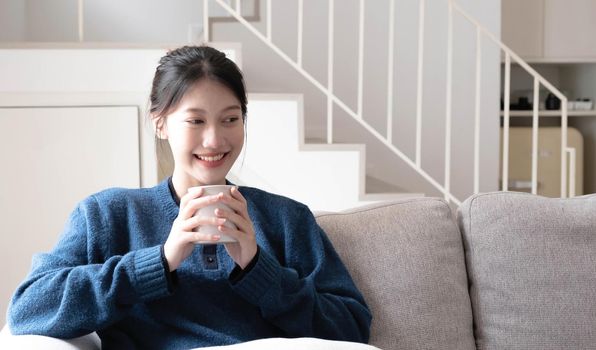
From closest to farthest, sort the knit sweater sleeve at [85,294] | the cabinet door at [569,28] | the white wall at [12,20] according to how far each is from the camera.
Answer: the knit sweater sleeve at [85,294], the white wall at [12,20], the cabinet door at [569,28]

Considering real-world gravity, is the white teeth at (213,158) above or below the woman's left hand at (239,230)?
above

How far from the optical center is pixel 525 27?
18.3 feet

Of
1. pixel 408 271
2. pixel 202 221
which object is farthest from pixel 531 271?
pixel 202 221

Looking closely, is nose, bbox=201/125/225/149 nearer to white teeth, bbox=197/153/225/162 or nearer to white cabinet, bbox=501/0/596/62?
white teeth, bbox=197/153/225/162

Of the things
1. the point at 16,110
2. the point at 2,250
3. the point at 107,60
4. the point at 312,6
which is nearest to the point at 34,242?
the point at 2,250

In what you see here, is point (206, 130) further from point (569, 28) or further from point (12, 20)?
point (569, 28)

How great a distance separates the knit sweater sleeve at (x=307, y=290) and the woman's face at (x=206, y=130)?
0.21 metres

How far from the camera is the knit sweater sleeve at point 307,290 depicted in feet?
5.43

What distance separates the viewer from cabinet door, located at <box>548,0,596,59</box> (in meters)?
5.54

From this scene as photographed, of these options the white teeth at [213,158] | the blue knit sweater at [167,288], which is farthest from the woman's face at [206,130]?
the blue knit sweater at [167,288]

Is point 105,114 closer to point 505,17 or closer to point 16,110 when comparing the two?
point 16,110

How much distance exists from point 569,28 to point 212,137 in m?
4.36

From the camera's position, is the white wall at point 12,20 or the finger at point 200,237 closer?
the finger at point 200,237

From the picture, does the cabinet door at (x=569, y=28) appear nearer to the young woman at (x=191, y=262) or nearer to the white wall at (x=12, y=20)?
the white wall at (x=12, y=20)
